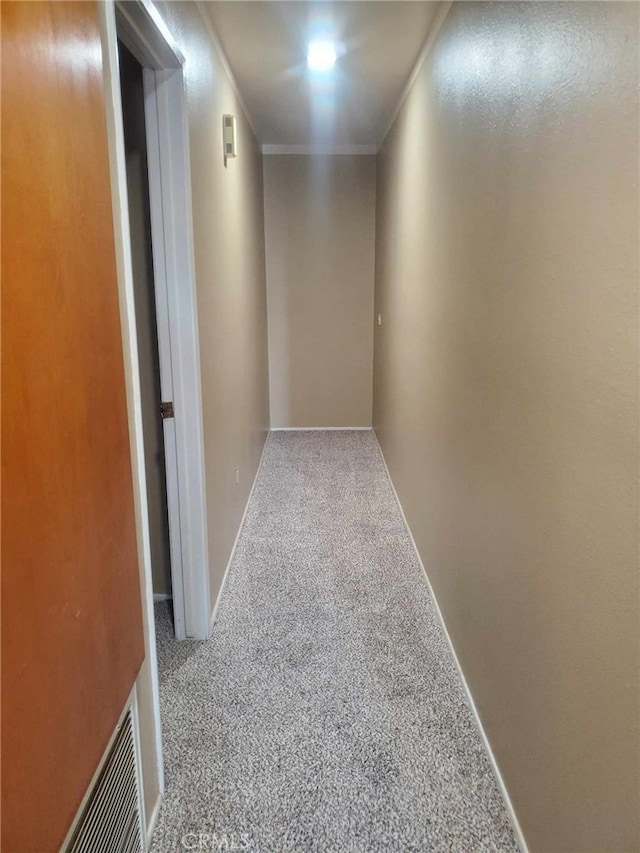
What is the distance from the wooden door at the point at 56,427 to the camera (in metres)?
0.77

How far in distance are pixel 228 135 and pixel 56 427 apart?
89.4 inches

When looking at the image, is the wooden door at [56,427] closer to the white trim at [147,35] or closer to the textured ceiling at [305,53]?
the white trim at [147,35]

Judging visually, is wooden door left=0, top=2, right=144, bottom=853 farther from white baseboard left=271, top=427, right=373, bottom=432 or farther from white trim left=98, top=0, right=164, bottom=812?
white baseboard left=271, top=427, right=373, bottom=432

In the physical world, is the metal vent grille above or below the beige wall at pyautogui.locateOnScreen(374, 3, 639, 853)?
below

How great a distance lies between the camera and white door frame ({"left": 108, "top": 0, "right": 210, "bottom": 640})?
5.98 ft

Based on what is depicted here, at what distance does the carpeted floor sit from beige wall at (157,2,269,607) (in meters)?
0.32

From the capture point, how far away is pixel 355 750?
168 centimetres

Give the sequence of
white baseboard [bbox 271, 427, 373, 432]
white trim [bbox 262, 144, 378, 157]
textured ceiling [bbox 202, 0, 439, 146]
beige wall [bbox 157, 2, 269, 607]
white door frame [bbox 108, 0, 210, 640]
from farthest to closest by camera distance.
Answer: white baseboard [bbox 271, 427, 373, 432]
white trim [bbox 262, 144, 378, 157]
textured ceiling [bbox 202, 0, 439, 146]
beige wall [bbox 157, 2, 269, 607]
white door frame [bbox 108, 0, 210, 640]

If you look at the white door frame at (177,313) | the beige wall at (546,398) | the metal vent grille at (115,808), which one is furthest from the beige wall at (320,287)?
the metal vent grille at (115,808)

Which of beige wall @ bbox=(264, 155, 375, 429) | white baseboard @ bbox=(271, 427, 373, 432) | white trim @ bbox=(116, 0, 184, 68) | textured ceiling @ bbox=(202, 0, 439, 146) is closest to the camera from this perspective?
white trim @ bbox=(116, 0, 184, 68)

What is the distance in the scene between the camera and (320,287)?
197 inches

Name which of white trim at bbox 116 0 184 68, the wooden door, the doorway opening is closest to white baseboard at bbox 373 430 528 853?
the wooden door

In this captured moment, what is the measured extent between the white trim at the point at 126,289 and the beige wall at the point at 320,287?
375 cm

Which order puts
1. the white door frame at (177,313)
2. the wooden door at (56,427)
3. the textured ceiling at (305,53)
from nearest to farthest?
1. the wooden door at (56,427)
2. the white door frame at (177,313)
3. the textured ceiling at (305,53)
